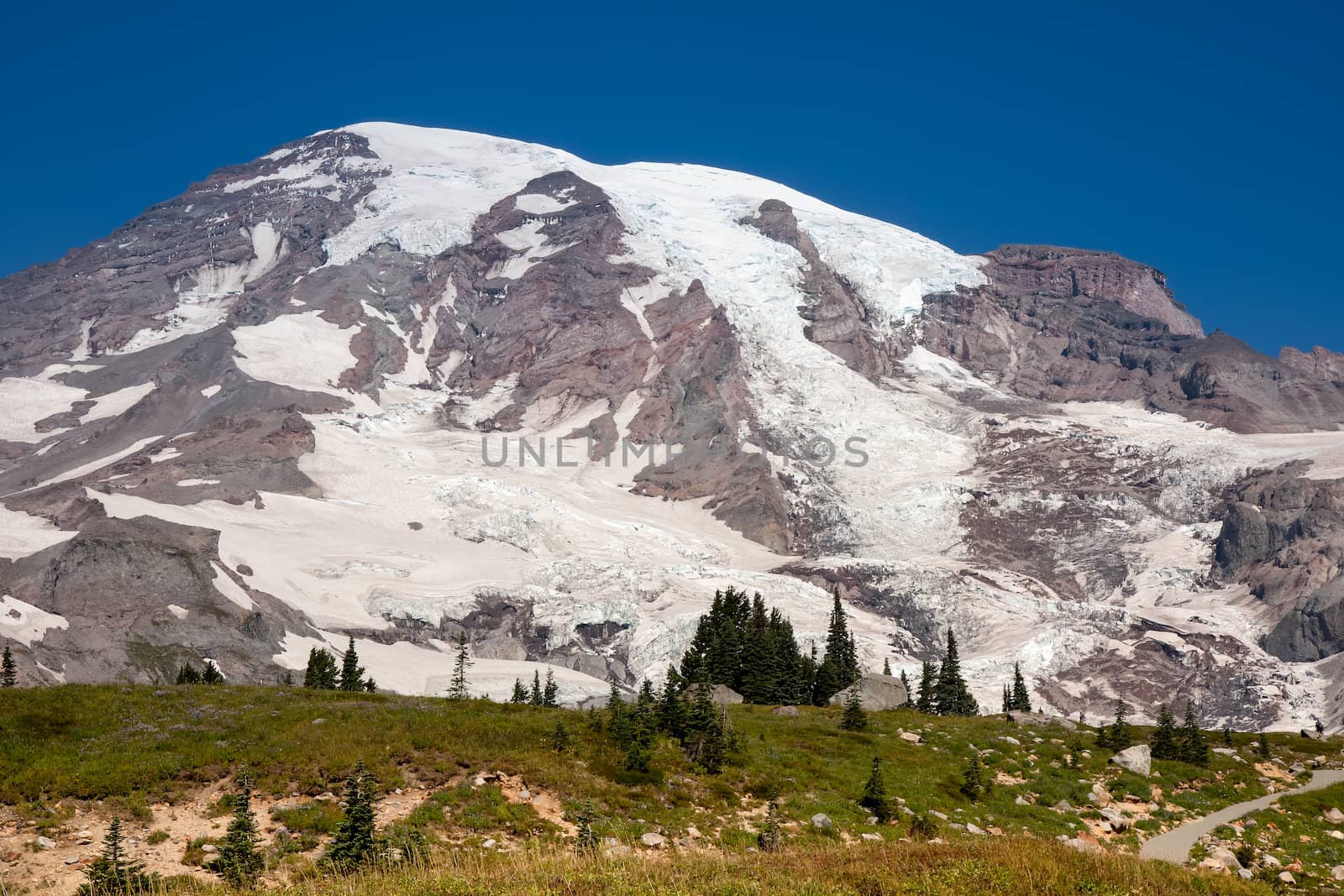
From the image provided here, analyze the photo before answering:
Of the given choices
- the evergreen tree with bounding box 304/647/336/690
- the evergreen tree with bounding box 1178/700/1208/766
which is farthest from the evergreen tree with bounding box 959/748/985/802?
the evergreen tree with bounding box 304/647/336/690

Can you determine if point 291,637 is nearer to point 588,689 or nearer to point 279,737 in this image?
point 588,689

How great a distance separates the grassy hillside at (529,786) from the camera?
1838 cm

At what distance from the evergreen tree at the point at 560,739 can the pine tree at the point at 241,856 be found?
8986 millimetres

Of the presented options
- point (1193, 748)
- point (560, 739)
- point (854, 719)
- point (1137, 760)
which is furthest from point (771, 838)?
point (1193, 748)

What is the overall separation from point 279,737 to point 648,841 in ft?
34.6

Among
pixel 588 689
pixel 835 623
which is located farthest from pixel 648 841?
pixel 588 689

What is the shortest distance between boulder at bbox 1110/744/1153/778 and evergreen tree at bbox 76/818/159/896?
1202 inches

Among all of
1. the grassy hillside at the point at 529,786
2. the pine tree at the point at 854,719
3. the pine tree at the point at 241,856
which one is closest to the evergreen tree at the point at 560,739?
the grassy hillside at the point at 529,786

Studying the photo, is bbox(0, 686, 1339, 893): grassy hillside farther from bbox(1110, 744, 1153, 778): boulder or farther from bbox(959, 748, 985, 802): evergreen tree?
bbox(1110, 744, 1153, 778): boulder

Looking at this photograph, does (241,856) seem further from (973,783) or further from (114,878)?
(973,783)

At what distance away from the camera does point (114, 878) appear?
18672 millimetres

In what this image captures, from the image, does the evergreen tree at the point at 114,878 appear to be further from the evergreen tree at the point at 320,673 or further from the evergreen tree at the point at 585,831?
the evergreen tree at the point at 320,673

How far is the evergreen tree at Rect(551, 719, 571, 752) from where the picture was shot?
29375 millimetres

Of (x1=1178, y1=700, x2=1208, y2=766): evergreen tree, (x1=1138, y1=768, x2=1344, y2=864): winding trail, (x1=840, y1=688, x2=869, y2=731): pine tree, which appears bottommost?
(x1=1138, y1=768, x2=1344, y2=864): winding trail
